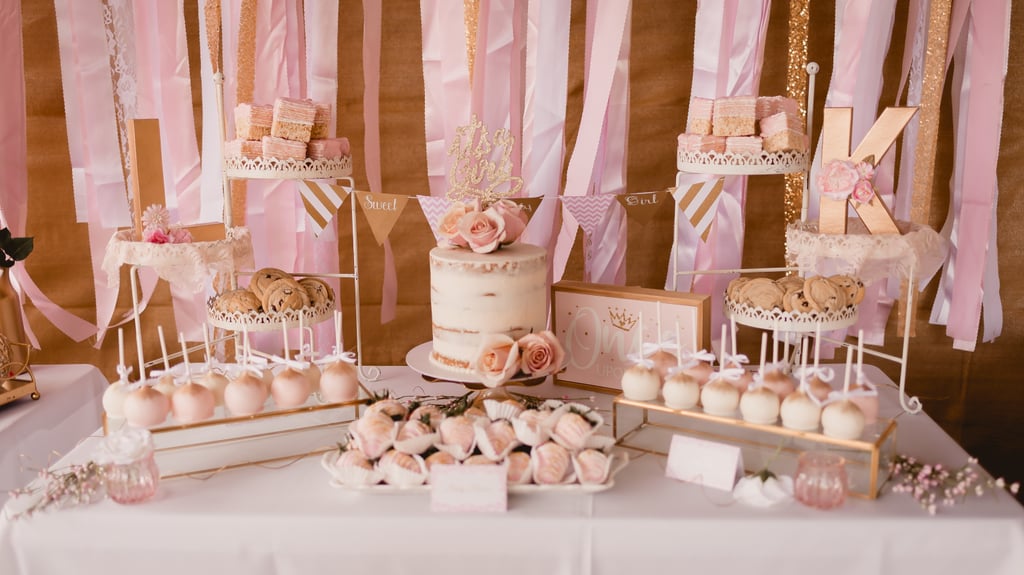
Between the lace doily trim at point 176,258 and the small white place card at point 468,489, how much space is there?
78 cm

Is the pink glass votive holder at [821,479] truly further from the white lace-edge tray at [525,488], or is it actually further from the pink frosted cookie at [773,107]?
the pink frosted cookie at [773,107]

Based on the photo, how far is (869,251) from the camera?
175cm

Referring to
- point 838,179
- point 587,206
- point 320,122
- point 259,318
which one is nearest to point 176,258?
point 259,318

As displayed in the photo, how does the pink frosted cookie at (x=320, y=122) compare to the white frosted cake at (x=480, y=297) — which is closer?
the white frosted cake at (x=480, y=297)

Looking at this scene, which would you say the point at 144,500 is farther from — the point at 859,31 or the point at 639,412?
the point at 859,31

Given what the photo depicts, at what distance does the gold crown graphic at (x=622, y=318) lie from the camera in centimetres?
187

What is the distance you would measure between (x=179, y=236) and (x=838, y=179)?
1433 millimetres

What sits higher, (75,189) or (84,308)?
(75,189)

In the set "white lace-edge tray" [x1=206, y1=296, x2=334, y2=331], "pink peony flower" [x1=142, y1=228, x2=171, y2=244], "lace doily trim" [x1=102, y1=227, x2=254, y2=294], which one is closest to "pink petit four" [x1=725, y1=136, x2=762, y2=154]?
"white lace-edge tray" [x1=206, y1=296, x2=334, y2=331]

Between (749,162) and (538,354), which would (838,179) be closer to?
(749,162)

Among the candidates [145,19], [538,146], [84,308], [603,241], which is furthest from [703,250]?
[84,308]

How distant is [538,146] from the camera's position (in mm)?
2430

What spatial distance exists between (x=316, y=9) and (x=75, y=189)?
97 cm

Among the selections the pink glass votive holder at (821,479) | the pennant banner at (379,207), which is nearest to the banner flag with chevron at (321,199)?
the pennant banner at (379,207)
